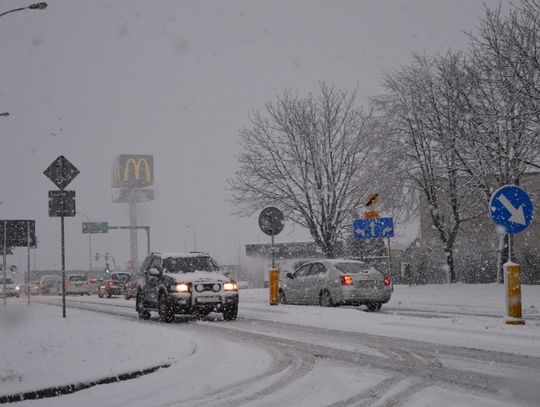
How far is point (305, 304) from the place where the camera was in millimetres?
20812

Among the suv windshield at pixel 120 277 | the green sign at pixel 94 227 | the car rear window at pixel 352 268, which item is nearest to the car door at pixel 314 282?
the car rear window at pixel 352 268

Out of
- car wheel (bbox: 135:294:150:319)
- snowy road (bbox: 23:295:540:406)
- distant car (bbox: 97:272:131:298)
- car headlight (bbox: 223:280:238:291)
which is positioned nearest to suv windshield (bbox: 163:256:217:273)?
car headlight (bbox: 223:280:238:291)

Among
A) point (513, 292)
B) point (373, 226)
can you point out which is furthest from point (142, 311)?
point (373, 226)

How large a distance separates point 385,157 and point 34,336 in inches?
910

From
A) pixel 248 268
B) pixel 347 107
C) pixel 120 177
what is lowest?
pixel 248 268

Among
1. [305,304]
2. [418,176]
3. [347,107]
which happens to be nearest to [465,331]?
[305,304]

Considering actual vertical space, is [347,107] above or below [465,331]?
above

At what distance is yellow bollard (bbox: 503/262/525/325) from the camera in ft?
41.9

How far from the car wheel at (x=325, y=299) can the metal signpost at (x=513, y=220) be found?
699cm

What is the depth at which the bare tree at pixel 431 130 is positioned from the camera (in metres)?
28.0

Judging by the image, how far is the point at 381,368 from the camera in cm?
831

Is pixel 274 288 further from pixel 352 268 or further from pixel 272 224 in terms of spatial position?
pixel 352 268

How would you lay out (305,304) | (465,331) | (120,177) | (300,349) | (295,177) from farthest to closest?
(120,177) < (295,177) < (305,304) < (465,331) < (300,349)

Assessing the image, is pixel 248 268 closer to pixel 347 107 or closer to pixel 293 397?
pixel 347 107
